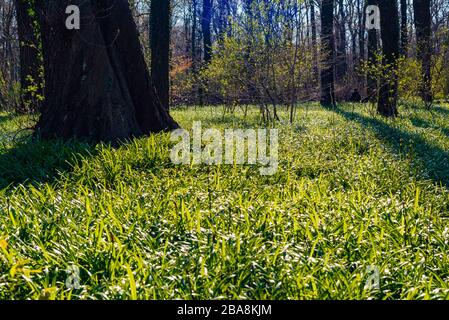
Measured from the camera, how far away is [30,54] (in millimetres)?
13539

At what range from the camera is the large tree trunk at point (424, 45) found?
48.4 feet

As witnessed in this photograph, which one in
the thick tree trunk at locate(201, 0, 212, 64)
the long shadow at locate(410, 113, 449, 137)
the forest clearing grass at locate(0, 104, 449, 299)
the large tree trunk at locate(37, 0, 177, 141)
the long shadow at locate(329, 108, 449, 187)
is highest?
the thick tree trunk at locate(201, 0, 212, 64)

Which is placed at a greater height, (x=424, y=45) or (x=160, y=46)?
(x=424, y=45)

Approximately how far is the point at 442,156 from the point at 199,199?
13.9 ft

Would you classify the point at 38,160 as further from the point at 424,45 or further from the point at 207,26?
the point at 207,26

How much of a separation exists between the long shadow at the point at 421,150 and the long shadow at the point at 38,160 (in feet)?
14.0

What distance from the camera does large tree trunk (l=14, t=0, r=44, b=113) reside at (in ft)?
28.5

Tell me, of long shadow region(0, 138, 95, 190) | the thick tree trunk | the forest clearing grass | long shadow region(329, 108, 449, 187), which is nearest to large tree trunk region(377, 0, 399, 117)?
long shadow region(329, 108, 449, 187)

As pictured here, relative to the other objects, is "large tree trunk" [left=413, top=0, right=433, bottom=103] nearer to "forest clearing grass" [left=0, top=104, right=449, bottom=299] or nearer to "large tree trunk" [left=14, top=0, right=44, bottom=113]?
"forest clearing grass" [left=0, top=104, right=449, bottom=299]

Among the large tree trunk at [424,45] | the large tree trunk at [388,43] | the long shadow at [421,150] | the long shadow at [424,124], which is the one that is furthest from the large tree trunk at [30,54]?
the large tree trunk at [424,45]

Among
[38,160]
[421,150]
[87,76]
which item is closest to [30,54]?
[87,76]

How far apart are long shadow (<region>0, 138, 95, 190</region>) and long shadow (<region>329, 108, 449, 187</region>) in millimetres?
4279

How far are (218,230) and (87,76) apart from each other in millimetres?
4531
